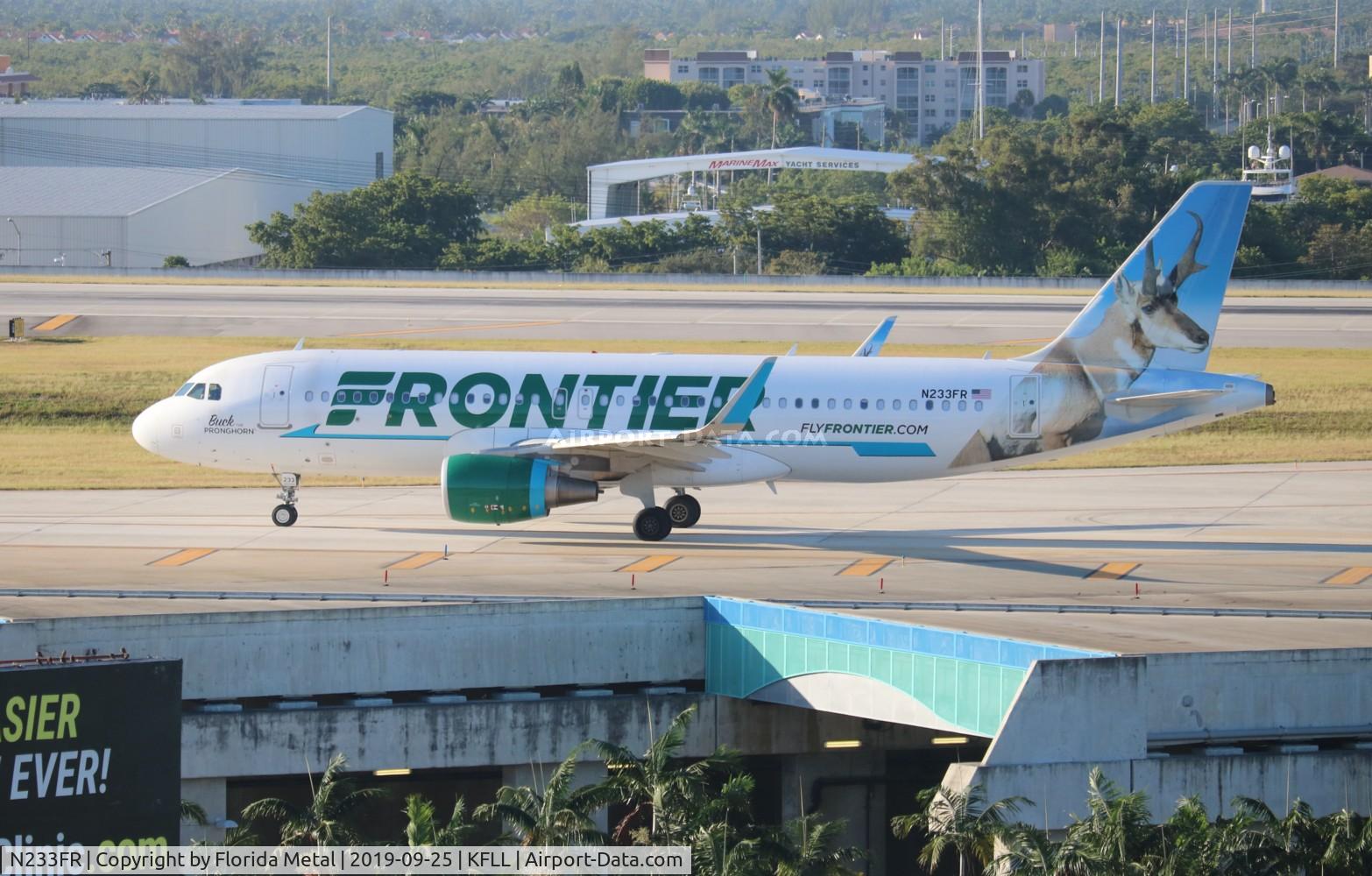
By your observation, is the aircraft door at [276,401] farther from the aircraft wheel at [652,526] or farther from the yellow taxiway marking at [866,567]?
the yellow taxiway marking at [866,567]

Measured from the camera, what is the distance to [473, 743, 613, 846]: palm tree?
24.6 m

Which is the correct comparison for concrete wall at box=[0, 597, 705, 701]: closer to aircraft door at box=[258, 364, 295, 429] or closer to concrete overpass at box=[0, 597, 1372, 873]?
concrete overpass at box=[0, 597, 1372, 873]

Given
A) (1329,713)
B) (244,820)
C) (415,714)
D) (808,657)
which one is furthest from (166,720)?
(1329,713)

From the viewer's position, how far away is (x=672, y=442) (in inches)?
1593

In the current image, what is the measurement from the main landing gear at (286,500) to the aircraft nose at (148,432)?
293 cm

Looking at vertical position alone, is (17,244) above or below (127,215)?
below

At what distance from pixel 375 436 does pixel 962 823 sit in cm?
2108

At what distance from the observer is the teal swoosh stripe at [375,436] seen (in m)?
42.3

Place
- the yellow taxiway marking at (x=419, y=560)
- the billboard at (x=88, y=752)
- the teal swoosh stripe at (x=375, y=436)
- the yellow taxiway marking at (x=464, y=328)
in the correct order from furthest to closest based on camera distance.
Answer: the yellow taxiway marking at (x=464, y=328) → the teal swoosh stripe at (x=375, y=436) → the yellow taxiway marking at (x=419, y=560) → the billboard at (x=88, y=752)

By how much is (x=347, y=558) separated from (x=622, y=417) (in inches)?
282

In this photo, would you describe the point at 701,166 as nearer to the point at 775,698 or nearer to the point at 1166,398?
the point at 1166,398

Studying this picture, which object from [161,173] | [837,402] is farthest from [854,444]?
[161,173]

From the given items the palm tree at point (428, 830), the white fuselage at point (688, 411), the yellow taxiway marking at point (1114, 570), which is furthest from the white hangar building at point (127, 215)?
the palm tree at point (428, 830)

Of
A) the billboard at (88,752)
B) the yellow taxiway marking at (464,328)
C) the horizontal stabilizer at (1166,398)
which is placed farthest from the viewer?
the yellow taxiway marking at (464,328)
